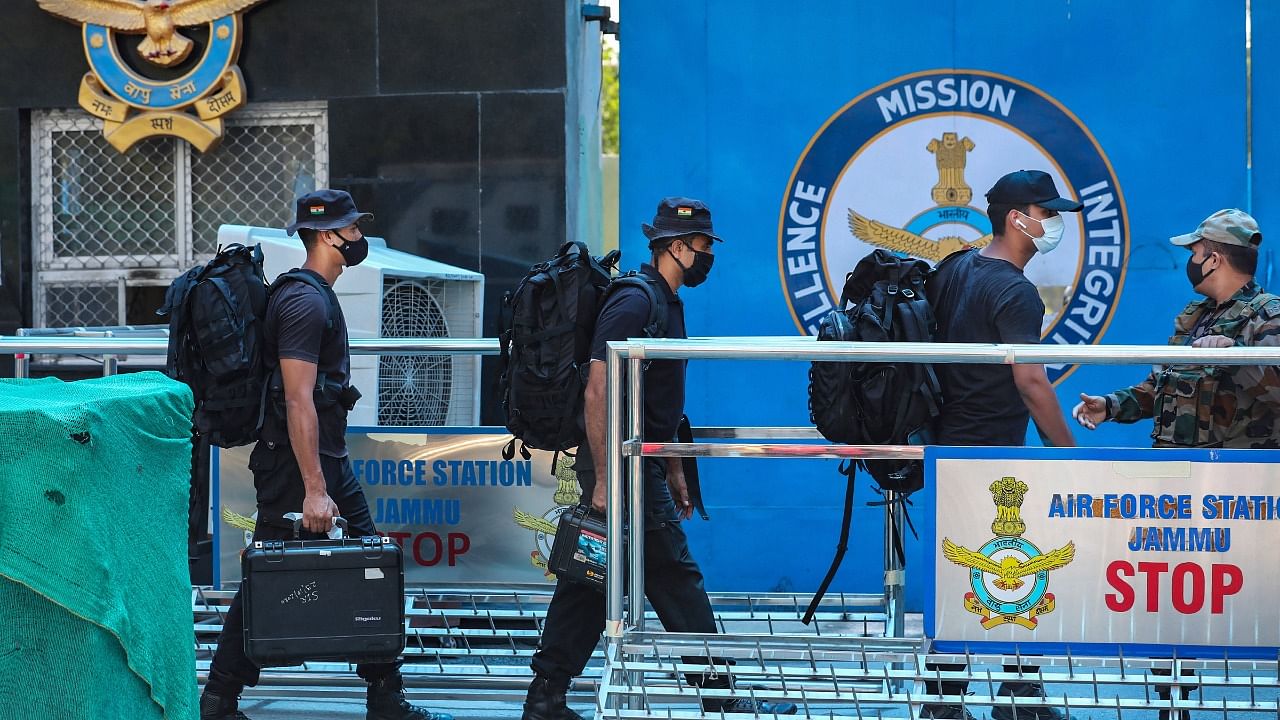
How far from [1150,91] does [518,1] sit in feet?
11.8

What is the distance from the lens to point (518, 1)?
8.14 metres

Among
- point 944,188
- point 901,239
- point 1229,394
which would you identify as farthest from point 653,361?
point 944,188

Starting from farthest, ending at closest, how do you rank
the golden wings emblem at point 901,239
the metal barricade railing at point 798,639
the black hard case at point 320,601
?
the golden wings emblem at point 901,239
the black hard case at point 320,601
the metal barricade railing at point 798,639

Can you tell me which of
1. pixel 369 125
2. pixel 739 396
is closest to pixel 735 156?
pixel 739 396

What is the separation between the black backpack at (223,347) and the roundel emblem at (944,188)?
11.7 ft

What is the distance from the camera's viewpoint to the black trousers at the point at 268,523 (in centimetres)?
502

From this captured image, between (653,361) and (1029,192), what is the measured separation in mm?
1475

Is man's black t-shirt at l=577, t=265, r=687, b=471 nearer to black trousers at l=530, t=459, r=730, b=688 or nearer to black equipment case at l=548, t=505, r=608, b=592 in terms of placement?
black trousers at l=530, t=459, r=730, b=688

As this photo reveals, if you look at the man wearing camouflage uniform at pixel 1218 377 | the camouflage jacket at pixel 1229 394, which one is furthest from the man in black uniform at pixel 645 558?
the camouflage jacket at pixel 1229 394

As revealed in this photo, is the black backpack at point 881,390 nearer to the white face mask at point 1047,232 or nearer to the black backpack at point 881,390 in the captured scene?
the black backpack at point 881,390

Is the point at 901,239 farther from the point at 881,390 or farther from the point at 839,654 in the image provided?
the point at 839,654

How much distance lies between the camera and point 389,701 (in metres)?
5.09

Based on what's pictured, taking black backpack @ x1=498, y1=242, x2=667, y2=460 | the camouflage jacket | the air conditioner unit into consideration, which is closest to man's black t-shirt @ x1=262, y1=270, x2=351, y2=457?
black backpack @ x1=498, y1=242, x2=667, y2=460

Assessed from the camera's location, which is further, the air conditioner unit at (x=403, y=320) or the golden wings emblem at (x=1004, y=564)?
the air conditioner unit at (x=403, y=320)
